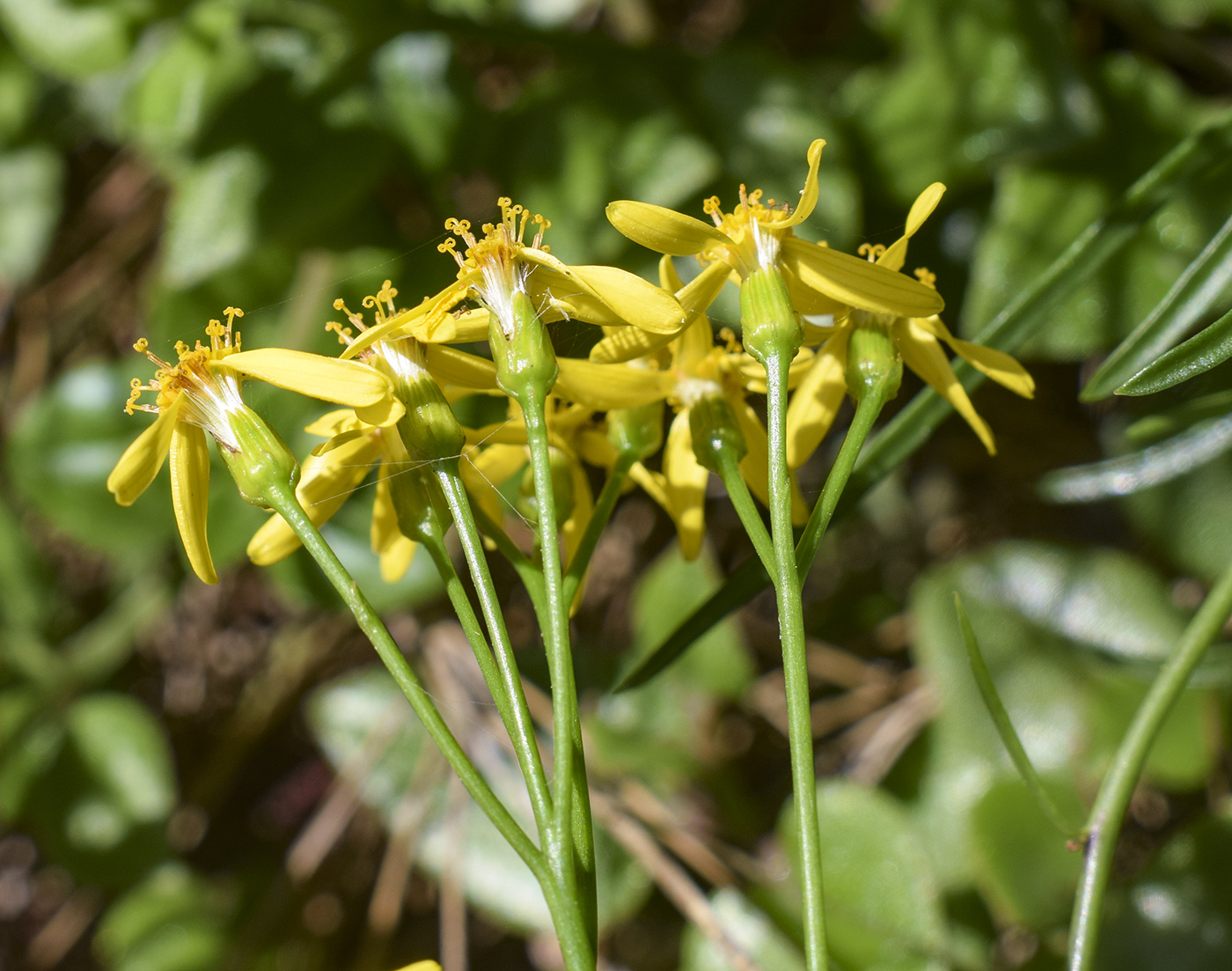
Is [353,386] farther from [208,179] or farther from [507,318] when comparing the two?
[208,179]

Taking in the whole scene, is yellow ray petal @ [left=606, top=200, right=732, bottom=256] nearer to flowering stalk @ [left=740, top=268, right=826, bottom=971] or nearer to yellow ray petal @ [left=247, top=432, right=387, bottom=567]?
flowering stalk @ [left=740, top=268, right=826, bottom=971]

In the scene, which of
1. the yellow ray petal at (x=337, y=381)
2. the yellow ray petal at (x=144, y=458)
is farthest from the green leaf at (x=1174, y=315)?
the yellow ray petal at (x=144, y=458)

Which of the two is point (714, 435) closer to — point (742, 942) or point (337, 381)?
point (337, 381)

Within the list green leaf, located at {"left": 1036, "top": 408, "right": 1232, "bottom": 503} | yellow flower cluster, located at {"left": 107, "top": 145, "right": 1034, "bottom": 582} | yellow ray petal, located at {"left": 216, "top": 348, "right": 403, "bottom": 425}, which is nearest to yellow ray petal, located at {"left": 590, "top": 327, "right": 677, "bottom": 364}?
yellow flower cluster, located at {"left": 107, "top": 145, "right": 1034, "bottom": 582}

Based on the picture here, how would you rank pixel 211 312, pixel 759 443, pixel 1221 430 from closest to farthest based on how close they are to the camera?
pixel 759 443, pixel 1221 430, pixel 211 312

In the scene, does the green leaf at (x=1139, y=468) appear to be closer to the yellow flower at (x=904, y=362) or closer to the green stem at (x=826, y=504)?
the yellow flower at (x=904, y=362)

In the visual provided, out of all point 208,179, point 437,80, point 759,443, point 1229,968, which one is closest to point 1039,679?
point 1229,968
